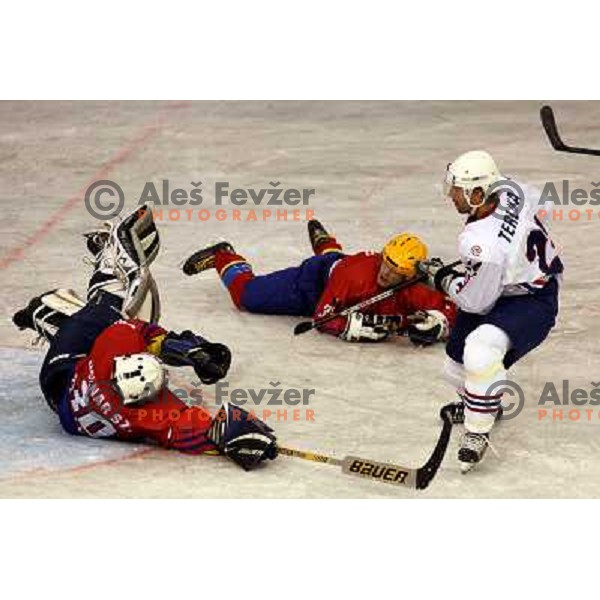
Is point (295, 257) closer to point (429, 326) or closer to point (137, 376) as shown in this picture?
point (429, 326)

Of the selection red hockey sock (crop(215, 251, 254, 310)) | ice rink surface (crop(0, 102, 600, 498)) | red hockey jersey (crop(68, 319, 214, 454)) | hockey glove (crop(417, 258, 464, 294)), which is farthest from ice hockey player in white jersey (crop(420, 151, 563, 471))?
red hockey sock (crop(215, 251, 254, 310))

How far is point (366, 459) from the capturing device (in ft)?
29.4

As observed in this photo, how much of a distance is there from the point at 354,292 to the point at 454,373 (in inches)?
35.5

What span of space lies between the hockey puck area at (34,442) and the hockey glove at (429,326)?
1529mm

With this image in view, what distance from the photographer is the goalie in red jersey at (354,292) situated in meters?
9.91

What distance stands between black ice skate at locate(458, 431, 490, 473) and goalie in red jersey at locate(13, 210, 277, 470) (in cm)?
71

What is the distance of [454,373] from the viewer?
367 inches

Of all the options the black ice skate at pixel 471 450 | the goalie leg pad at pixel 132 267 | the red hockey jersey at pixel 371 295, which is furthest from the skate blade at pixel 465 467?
the goalie leg pad at pixel 132 267

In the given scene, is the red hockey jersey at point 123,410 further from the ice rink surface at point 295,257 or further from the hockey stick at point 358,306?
the hockey stick at point 358,306

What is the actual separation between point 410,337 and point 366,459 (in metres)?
1.23

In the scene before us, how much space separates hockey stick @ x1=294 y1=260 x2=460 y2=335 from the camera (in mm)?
9758

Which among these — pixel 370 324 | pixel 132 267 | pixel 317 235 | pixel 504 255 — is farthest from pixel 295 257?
pixel 504 255

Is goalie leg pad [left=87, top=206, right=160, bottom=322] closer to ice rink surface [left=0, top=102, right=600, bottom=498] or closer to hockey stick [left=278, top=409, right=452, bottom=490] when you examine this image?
ice rink surface [left=0, top=102, right=600, bottom=498]

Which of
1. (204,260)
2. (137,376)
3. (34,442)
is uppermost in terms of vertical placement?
(204,260)
